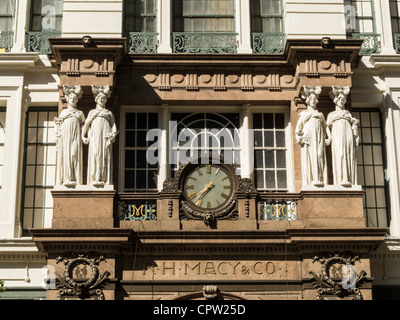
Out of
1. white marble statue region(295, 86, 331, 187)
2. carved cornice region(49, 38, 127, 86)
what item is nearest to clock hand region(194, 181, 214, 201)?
white marble statue region(295, 86, 331, 187)

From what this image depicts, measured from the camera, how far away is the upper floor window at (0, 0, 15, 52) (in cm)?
2580

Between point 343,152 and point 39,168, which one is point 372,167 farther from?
point 39,168

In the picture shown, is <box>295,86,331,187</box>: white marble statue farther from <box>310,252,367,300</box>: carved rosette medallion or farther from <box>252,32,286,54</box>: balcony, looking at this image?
<box>252,32,286,54</box>: balcony

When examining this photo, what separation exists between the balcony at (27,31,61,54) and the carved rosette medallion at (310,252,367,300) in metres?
9.49

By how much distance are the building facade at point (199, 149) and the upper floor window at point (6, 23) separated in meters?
0.06

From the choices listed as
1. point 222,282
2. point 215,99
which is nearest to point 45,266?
point 222,282

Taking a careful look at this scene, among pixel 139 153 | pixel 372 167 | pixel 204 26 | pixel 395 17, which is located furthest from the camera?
pixel 395 17

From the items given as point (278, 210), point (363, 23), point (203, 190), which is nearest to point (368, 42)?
point (363, 23)

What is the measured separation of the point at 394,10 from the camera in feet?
87.2

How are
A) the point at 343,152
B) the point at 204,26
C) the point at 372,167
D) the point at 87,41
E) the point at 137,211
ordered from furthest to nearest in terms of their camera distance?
the point at 204,26 < the point at 372,167 < the point at 87,41 < the point at 343,152 < the point at 137,211

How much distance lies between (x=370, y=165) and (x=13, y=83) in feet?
32.7

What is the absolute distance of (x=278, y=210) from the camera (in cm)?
2323

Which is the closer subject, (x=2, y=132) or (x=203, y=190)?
(x=203, y=190)

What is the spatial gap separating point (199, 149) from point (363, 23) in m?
6.07
